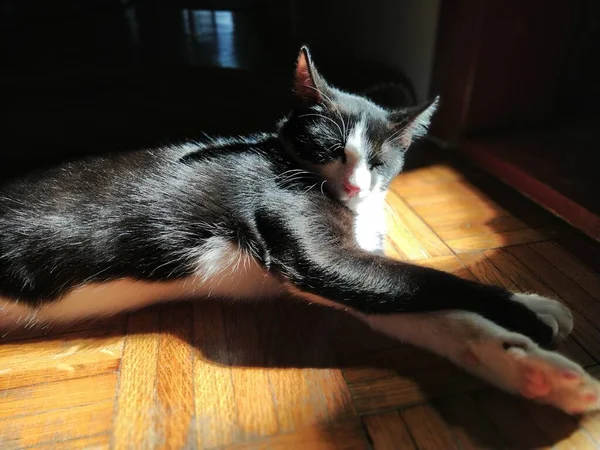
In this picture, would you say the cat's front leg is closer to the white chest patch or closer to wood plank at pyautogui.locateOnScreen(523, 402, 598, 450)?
wood plank at pyautogui.locateOnScreen(523, 402, 598, 450)

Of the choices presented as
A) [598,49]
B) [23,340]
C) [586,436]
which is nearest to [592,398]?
[586,436]

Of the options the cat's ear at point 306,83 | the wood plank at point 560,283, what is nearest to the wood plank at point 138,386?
the cat's ear at point 306,83

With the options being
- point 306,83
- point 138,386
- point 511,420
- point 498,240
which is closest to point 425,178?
point 498,240

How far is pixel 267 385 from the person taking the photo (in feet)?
2.17

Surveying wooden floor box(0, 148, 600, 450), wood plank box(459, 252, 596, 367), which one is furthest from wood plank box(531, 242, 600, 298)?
wood plank box(459, 252, 596, 367)

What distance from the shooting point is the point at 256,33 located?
126cm

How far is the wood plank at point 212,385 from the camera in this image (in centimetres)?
60

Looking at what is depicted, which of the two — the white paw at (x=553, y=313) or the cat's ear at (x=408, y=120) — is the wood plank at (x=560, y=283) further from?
the cat's ear at (x=408, y=120)

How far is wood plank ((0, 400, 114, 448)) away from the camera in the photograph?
598mm

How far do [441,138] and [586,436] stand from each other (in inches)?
41.6

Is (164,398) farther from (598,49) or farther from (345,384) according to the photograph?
(598,49)

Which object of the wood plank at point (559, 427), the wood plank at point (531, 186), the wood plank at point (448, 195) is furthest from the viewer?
the wood plank at point (448, 195)

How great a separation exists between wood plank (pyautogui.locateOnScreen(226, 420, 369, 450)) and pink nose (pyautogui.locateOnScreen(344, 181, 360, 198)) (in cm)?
37

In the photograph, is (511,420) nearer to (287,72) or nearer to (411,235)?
(411,235)
